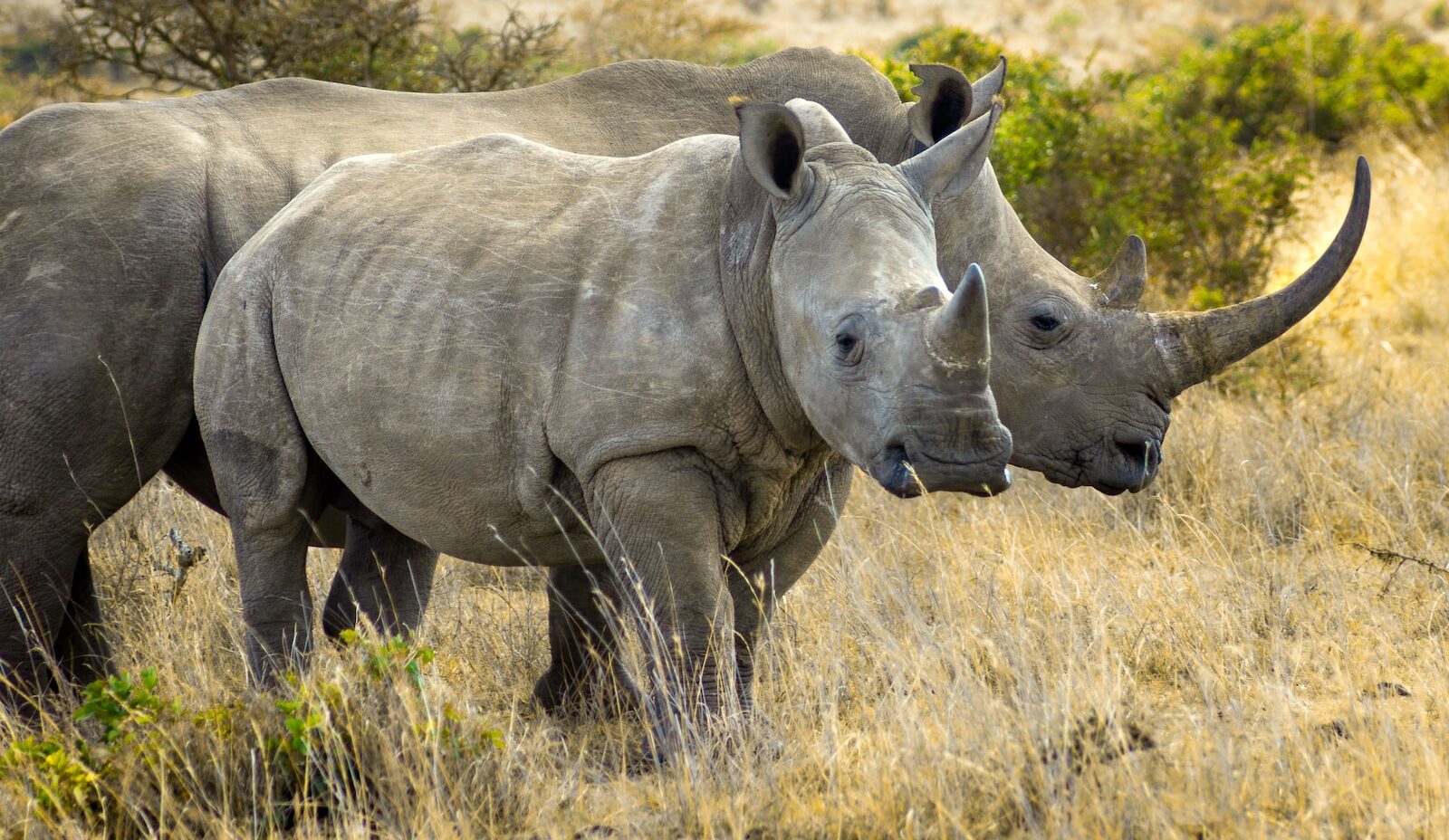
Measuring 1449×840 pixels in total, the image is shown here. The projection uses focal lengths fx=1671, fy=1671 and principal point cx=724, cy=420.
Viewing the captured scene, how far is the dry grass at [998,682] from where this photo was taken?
3439mm

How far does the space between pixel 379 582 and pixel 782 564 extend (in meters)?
1.65

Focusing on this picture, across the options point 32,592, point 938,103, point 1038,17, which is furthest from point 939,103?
point 1038,17

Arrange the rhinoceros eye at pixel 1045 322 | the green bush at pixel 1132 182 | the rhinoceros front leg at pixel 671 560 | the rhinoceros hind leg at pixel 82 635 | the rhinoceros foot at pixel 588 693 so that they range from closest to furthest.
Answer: the rhinoceros front leg at pixel 671 560
the rhinoceros foot at pixel 588 693
the rhinoceros eye at pixel 1045 322
the rhinoceros hind leg at pixel 82 635
the green bush at pixel 1132 182

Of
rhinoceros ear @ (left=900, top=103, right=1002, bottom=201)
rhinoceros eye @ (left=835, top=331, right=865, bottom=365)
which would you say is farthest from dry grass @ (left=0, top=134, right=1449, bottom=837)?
rhinoceros ear @ (left=900, top=103, right=1002, bottom=201)

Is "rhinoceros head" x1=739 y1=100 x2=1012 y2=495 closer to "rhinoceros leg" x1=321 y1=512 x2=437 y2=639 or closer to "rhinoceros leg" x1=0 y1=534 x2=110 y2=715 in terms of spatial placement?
"rhinoceros leg" x1=321 y1=512 x2=437 y2=639

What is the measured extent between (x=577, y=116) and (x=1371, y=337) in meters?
5.62

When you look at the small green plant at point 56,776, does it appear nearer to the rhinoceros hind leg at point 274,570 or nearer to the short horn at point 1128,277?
the rhinoceros hind leg at point 274,570

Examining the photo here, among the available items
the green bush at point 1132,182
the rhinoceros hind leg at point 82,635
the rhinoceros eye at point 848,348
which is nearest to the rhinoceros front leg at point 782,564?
the rhinoceros eye at point 848,348

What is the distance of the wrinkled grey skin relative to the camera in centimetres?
381

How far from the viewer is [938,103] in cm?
469

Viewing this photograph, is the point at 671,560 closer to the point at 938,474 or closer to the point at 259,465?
the point at 938,474

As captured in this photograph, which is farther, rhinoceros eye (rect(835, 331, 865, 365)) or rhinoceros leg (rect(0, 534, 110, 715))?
rhinoceros leg (rect(0, 534, 110, 715))

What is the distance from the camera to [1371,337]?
9664 millimetres

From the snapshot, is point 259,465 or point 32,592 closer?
point 259,465
